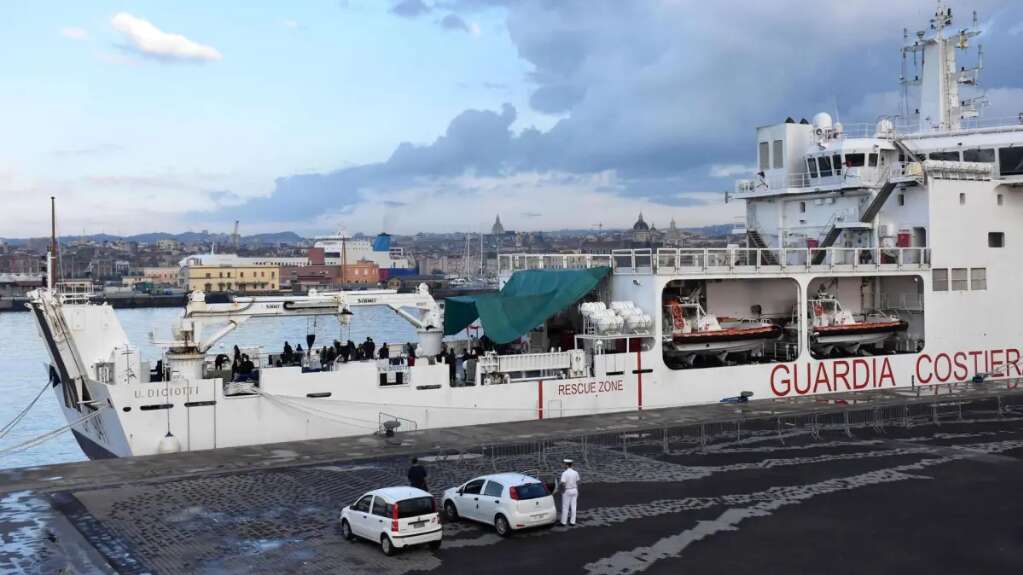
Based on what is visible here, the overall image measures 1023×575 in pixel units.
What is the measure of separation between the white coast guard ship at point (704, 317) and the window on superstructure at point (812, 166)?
0.08 metres

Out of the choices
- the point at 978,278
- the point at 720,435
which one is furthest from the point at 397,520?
the point at 978,278

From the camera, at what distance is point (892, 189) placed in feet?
100

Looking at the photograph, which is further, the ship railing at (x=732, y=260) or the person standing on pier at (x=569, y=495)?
the ship railing at (x=732, y=260)

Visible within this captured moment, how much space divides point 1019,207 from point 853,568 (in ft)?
75.9

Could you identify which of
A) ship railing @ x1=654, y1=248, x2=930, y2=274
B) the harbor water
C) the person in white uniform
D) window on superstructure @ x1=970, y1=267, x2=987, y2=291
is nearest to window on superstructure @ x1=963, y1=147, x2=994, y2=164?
window on superstructure @ x1=970, y1=267, x2=987, y2=291

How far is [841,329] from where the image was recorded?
2864 centimetres

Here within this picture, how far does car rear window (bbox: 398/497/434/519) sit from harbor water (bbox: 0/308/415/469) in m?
11.0

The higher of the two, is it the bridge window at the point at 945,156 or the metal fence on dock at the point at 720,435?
the bridge window at the point at 945,156

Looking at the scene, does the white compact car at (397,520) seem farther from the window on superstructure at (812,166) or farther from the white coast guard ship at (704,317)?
the window on superstructure at (812,166)

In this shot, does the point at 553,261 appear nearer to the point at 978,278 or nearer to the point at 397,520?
the point at 978,278

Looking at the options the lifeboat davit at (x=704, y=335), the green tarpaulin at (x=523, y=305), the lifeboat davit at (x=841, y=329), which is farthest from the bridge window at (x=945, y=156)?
the green tarpaulin at (x=523, y=305)

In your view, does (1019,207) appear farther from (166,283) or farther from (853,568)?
(166,283)

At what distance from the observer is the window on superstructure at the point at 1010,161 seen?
30.5 meters

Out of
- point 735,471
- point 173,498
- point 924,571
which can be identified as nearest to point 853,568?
point 924,571
